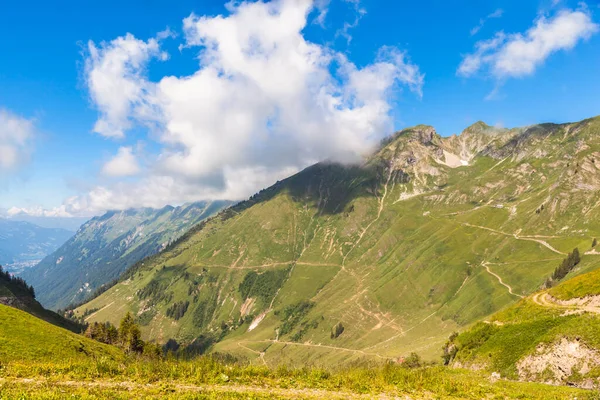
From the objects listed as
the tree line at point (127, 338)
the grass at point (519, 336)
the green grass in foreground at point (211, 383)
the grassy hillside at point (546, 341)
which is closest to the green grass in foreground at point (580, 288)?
the grassy hillside at point (546, 341)

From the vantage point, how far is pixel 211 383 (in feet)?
81.8

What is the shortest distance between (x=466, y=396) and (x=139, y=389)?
26.5 meters

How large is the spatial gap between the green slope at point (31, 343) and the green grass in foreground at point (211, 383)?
19720mm

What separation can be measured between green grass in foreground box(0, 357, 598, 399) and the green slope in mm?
19720

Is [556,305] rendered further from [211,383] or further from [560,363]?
[211,383]

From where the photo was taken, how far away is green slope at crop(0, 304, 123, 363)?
41.2 m

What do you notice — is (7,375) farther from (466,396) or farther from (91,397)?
(466,396)

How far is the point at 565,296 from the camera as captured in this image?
67500 mm

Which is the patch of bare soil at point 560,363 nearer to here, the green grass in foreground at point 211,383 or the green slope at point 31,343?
the green grass in foreground at point 211,383

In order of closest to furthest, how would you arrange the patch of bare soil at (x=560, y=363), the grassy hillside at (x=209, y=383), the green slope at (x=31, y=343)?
1. the grassy hillside at (x=209, y=383)
2. the green slope at (x=31, y=343)
3. the patch of bare soil at (x=560, y=363)

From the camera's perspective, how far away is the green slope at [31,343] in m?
41.2

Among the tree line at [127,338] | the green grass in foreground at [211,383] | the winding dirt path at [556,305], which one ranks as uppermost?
the green grass in foreground at [211,383]

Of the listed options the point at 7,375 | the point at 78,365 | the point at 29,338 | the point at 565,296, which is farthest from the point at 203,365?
Result: the point at 565,296

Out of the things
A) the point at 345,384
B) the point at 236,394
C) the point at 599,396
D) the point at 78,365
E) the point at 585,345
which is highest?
the point at 78,365
